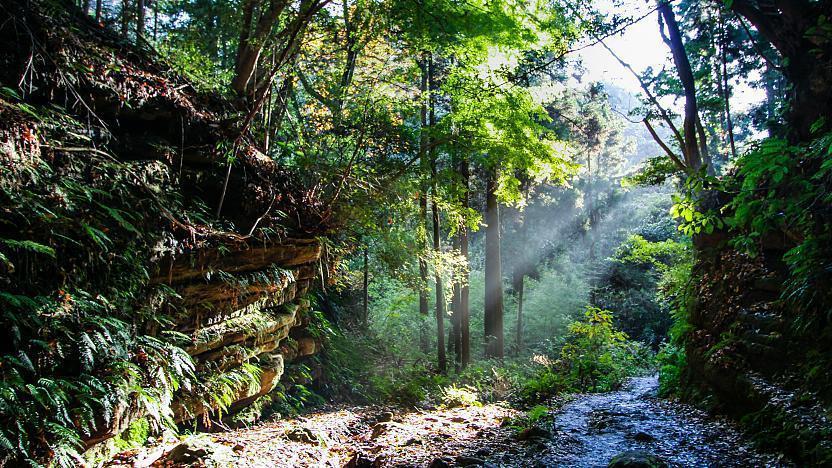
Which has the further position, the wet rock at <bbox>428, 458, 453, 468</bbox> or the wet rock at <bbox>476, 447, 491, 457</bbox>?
the wet rock at <bbox>476, 447, 491, 457</bbox>

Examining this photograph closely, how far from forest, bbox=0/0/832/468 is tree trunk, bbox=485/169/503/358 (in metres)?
3.41

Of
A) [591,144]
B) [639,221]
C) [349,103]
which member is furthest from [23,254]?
[639,221]

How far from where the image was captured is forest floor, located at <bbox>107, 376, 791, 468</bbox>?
14.5 feet

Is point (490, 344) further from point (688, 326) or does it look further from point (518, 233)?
point (518, 233)

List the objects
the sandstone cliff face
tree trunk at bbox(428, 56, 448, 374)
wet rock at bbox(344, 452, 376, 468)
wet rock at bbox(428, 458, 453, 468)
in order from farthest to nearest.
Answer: tree trunk at bbox(428, 56, 448, 374) < wet rock at bbox(344, 452, 376, 468) < wet rock at bbox(428, 458, 453, 468) < the sandstone cliff face

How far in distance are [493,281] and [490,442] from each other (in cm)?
1107

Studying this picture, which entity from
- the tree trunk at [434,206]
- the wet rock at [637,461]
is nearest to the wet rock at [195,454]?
the wet rock at [637,461]

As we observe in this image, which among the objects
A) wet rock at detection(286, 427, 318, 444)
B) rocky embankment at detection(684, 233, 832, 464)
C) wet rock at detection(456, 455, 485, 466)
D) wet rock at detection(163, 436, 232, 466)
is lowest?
wet rock at detection(286, 427, 318, 444)

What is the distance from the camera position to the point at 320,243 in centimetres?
705

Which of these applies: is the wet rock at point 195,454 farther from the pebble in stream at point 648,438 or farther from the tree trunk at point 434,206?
the tree trunk at point 434,206

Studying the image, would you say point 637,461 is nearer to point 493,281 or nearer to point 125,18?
point 125,18

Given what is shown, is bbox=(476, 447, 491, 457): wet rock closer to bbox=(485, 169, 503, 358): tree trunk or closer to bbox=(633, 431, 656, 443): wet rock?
bbox=(633, 431, 656, 443): wet rock

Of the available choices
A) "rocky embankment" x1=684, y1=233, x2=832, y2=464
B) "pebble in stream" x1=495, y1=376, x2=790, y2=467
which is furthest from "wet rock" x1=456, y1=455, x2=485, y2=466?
"rocky embankment" x1=684, y1=233, x2=832, y2=464

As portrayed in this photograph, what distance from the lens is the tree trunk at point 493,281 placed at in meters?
15.7
